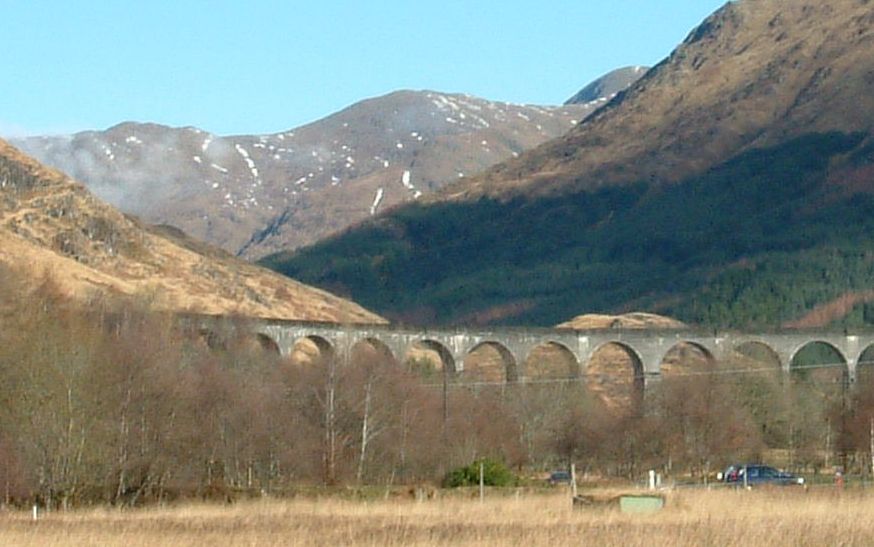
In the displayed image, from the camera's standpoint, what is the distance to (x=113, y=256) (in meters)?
140

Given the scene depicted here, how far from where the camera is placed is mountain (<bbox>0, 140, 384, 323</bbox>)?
409 feet

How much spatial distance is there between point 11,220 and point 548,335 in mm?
42974

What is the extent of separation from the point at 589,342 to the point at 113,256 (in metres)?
41.3

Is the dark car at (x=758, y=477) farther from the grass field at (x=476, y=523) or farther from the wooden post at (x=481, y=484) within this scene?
the grass field at (x=476, y=523)

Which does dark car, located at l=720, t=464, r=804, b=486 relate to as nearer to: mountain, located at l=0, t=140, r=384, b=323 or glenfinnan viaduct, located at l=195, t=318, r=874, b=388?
glenfinnan viaduct, located at l=195, t=318, r=874, b=388

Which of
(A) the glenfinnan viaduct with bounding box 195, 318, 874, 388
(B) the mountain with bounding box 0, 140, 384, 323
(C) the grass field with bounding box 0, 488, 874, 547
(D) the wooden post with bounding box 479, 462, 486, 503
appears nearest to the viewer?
(C) the grass field with bounding box 0, 488, 874, 547

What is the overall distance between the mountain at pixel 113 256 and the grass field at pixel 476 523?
7822cm

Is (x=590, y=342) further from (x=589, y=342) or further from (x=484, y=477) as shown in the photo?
(x=484, y=477)

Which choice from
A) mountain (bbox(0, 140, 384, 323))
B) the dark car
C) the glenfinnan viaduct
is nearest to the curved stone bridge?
the glenfinnan viaduct

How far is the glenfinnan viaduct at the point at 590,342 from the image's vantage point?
114188 mm

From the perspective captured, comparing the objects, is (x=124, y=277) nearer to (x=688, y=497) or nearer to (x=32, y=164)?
(x=32, y=164)

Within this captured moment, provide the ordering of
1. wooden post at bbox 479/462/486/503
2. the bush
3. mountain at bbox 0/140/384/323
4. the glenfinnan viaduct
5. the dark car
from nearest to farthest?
wooden post at bbox 479/462/486/503 → the bush → the dark car → the glenfinnan viaduct → mountain at bbox 0/140/384/323

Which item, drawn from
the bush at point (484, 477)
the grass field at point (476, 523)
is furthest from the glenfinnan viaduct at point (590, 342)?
the grass field at point (476, 523)

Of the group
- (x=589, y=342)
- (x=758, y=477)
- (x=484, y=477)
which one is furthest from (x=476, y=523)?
(x=589, y=342)
